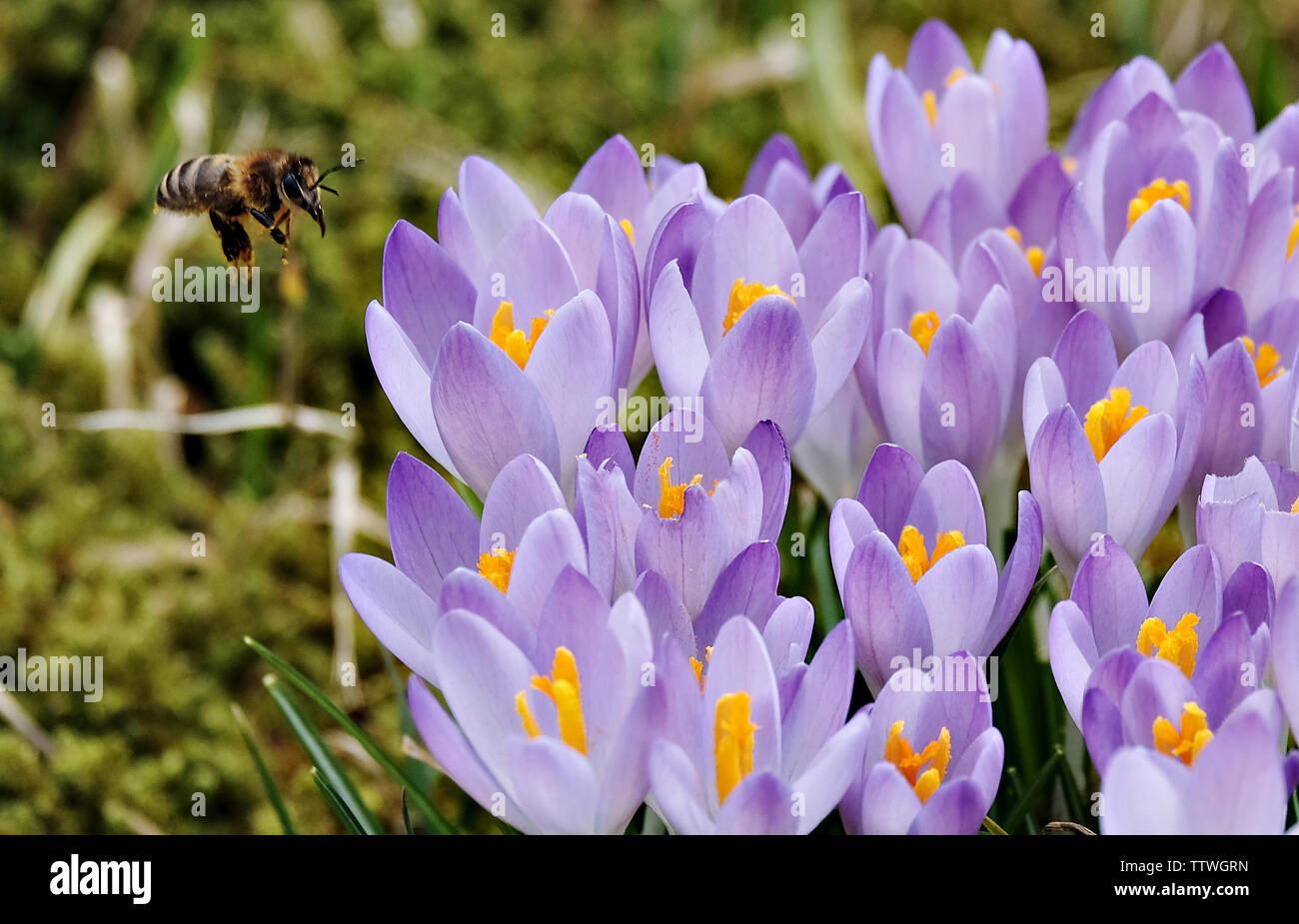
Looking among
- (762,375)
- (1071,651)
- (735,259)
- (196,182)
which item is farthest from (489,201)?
(1071,651)

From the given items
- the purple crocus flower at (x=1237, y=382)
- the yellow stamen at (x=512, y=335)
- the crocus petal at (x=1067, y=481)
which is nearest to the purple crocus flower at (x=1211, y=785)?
the crocus petal at (x=1067, y=481)

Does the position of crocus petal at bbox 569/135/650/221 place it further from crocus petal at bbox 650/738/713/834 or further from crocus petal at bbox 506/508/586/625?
crocus petal at bbox 650/738/713/834

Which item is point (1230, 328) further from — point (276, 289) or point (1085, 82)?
point (1085, 82)

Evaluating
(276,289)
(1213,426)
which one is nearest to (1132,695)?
(1213,426)

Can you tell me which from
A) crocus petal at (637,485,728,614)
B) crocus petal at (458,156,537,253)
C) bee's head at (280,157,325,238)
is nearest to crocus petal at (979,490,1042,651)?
crocus petal at (637,485,728,614)

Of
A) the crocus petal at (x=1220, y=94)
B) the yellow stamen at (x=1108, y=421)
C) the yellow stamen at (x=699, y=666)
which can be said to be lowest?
the yellow stamen at (x=699, y=666)

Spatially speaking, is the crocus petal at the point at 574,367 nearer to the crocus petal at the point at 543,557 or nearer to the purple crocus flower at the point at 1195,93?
the crocus petal at the point at 543,557
